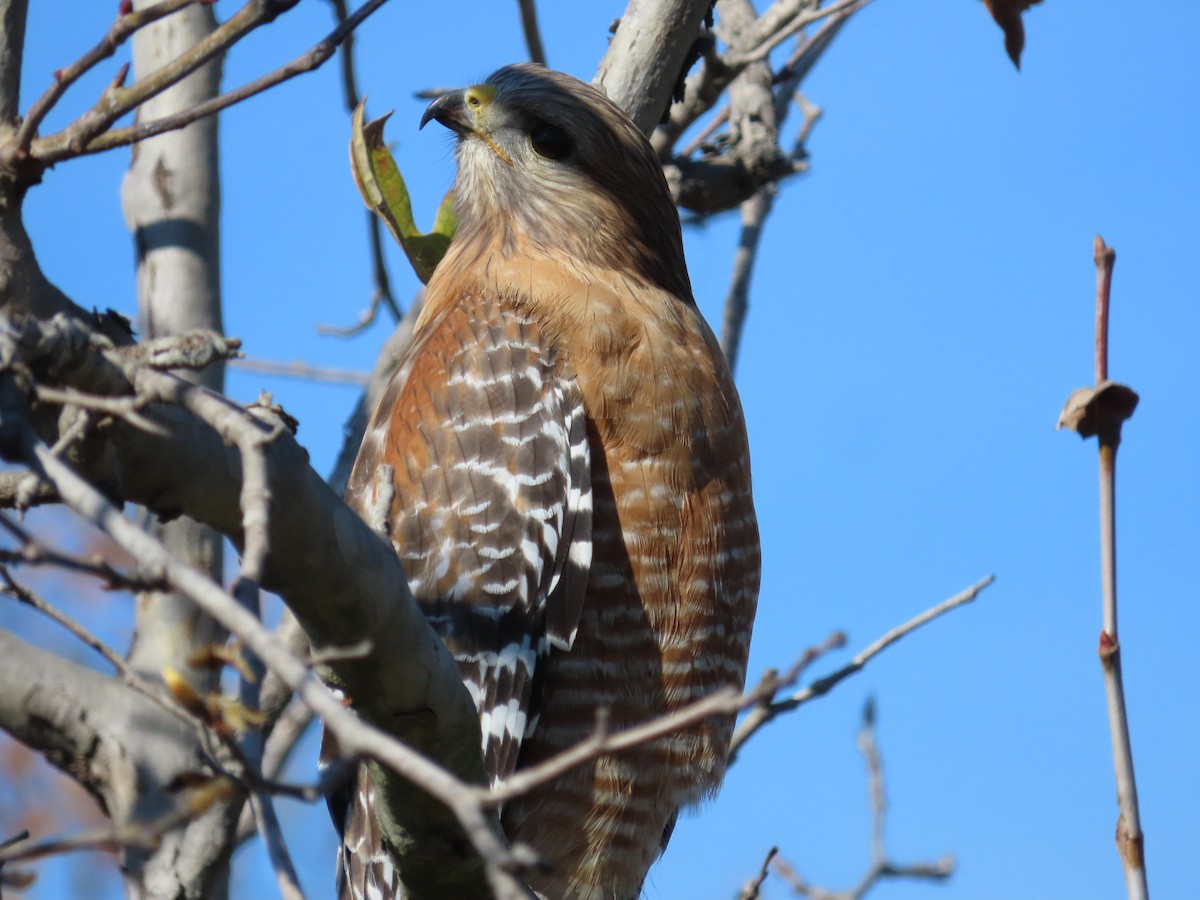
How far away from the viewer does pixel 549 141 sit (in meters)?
5.21

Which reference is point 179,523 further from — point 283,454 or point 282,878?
point 282,878

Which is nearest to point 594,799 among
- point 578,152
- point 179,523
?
point 179,523

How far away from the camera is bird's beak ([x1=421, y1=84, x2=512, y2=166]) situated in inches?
203

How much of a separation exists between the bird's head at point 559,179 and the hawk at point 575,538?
33 centimetres

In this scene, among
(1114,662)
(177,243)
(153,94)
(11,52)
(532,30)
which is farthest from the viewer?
(532,30)

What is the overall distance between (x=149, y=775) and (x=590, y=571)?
1.60 meters

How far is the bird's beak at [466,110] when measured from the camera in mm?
5145

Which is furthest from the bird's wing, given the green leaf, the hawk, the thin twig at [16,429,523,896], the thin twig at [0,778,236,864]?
the thin twig at [16,429,523,896]

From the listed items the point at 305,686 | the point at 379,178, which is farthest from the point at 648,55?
the point at 305,686

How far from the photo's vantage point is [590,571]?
4.20 m

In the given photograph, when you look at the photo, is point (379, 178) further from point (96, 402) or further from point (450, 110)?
point (96, 402)

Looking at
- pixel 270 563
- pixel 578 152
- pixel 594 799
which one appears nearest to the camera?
pixel 270 563

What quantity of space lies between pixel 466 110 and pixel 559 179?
0.43m

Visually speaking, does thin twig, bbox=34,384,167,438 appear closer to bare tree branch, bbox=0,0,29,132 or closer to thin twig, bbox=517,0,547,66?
bare tree branch, bbox=0,0,29,132
